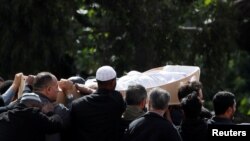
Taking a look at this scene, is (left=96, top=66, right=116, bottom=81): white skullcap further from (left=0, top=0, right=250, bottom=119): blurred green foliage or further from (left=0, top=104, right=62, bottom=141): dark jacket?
(left=0, top=0, right=250, bottom=119): blurred green foliage

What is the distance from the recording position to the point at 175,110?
8.92m

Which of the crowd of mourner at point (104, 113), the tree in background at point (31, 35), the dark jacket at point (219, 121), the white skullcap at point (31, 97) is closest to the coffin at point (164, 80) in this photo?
the crowd of mourner at point (104, 113)

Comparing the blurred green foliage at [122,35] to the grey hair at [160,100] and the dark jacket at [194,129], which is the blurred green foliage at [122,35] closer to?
the dark jacket at [194,129]

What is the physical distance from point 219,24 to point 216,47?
458mm

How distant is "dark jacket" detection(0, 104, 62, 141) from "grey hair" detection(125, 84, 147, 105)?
0.71m

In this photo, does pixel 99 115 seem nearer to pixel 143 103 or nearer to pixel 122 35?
pixel 143 103

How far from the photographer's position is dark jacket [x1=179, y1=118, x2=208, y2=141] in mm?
8242

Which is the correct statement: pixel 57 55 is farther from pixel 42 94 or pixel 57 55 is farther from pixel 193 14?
pixel 42 94

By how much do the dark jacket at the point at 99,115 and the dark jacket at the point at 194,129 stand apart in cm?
59

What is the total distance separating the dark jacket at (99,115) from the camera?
835 cm

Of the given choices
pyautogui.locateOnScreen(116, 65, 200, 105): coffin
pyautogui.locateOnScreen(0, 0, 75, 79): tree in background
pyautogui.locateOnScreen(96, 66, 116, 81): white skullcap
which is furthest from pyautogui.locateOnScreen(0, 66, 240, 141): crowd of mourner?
pyautogui.locateOnScreen(0, 0, 75, 79): tree in background

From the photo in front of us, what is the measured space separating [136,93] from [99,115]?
15.8 inches

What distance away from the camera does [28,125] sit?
8.17 m

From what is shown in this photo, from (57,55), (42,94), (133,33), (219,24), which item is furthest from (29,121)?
(219,24)
